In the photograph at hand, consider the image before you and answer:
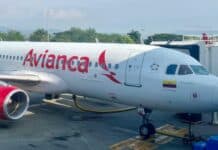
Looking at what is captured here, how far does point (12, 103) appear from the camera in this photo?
52.1ft

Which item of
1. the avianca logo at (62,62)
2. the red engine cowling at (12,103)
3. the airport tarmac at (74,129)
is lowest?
the airport tarmac at (74,129)

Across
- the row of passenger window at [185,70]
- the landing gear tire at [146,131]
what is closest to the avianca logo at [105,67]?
the landing gear tire at [146,131]

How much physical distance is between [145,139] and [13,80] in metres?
7.40

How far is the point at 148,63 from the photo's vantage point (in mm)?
14211

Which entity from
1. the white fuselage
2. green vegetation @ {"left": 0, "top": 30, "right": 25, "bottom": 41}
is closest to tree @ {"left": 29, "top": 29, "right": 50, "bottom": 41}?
green vegetation @ {"left": 0, "top": 30, "right": 25, "bottom": 41}

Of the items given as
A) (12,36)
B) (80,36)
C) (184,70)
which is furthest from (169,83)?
(80,36)

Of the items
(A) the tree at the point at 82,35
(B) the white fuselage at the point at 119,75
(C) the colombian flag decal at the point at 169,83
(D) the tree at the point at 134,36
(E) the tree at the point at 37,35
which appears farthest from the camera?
(A) the tree at the point at 82,35

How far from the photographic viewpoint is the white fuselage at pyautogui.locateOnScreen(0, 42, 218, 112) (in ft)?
42.5

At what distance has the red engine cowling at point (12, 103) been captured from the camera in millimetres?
14852

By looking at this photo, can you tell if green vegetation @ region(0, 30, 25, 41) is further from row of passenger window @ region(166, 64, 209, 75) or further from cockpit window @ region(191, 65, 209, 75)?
cockpit window @ region(191, 65, 209, 75)

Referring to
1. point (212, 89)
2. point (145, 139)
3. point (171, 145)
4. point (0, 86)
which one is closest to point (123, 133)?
point (145, 139)

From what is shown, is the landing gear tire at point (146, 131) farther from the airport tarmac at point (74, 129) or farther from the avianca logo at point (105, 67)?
the avianca logo at point (105, 67)

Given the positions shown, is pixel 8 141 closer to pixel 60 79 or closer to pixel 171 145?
pixel 60 79

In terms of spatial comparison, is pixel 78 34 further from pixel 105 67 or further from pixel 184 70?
pixel 184 70
